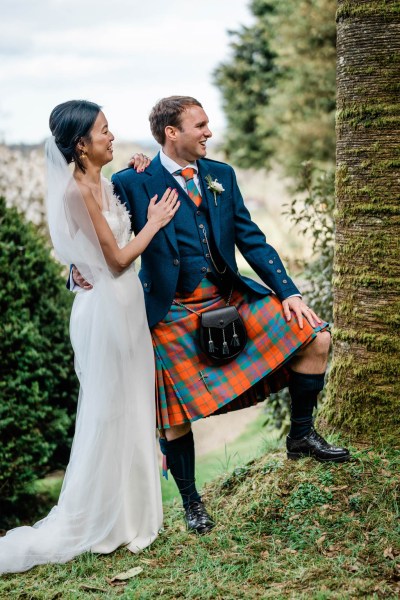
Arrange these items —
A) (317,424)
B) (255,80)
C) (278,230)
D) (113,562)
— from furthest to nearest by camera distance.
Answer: (255,80), (278,230), (317,424), (113,562)

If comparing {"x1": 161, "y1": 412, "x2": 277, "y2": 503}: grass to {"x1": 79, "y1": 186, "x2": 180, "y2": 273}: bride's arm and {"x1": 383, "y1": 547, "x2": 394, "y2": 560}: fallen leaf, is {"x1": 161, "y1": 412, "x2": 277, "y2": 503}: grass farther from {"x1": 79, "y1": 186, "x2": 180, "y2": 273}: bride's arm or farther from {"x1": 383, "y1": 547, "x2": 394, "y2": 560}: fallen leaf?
{"x1": 79, "y1": 186, "x2": 180, "y2": 273}: bride's arm

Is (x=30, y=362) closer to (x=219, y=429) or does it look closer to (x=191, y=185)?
(x=191, y=185)

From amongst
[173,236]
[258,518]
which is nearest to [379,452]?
[258,518]

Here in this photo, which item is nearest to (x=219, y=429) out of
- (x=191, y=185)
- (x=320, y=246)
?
(x=320, y=246)

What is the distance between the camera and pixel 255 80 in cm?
1934

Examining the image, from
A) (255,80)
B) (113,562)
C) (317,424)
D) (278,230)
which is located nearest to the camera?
(113,562)

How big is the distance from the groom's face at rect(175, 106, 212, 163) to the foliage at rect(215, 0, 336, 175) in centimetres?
942

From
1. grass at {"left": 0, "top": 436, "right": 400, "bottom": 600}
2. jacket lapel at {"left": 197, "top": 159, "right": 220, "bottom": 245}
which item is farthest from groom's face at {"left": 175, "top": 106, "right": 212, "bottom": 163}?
grass at {"left": 0, "top": 436, "right": 400, "bottom": 600}

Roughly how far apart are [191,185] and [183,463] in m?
1.41

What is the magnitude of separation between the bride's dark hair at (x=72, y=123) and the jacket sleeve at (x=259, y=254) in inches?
30.9

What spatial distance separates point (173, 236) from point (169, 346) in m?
0.55

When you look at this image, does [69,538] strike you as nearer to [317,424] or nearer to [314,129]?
[317,424]

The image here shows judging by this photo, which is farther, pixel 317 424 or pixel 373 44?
pixel 317 424

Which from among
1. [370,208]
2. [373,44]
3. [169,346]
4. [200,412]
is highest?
[373,44]
